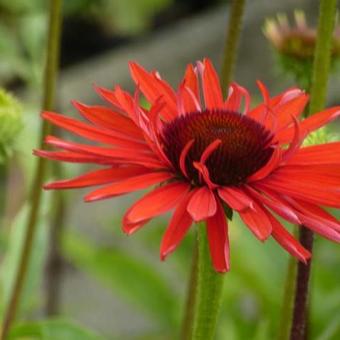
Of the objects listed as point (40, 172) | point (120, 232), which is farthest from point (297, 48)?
point (120, 232)

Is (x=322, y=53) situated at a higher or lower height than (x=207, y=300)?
higher

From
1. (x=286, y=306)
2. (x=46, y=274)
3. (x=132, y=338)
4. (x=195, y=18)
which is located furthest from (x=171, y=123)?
(x=195, y=18)

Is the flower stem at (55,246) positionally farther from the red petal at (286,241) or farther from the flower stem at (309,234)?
the red petal at (286,241)

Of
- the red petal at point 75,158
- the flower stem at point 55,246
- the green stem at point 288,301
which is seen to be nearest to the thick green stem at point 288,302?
the green stem at point 288,301

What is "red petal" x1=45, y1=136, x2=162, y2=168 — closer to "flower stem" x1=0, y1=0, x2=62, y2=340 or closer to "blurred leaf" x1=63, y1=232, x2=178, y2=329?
"flower stem" x1=0, y1=0, x2=62, y2=340

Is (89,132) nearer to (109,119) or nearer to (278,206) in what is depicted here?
(109,119)

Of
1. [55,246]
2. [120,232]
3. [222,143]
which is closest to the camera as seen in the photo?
[222,143]
